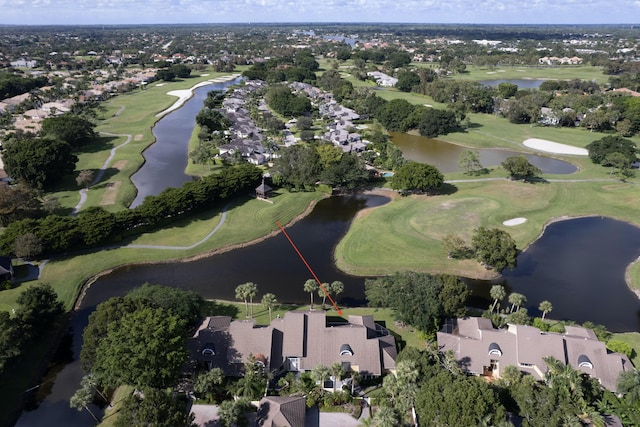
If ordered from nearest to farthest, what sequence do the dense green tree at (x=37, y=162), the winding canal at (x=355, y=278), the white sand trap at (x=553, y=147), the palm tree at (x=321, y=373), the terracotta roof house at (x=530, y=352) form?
the palm tree at (x=321, y=373) → the terracotta roof house at (x=530, y=352) → the winding canal at (x=355, y=278) → the dense green tree at (x=37, y=162) → the white sand trap at (x=553, y=147)

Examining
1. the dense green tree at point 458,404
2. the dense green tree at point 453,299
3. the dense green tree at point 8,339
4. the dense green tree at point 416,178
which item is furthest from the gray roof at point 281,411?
the dense green tree at point 416,178

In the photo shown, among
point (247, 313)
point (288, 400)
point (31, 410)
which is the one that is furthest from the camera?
point (247, 313)

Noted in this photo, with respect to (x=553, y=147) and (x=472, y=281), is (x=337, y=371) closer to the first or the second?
(x=472, y=281)

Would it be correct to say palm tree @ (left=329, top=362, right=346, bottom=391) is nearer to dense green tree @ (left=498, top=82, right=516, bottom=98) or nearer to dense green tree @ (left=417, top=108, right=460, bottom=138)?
dense green tree @ (left=417, top=108, right=460, bottom=138)

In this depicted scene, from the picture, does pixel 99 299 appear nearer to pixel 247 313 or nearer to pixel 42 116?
pixel 247 313

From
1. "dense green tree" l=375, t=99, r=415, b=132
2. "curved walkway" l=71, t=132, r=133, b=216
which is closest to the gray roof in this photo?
"curved walkway" l=71, t=132, r=133, b=216

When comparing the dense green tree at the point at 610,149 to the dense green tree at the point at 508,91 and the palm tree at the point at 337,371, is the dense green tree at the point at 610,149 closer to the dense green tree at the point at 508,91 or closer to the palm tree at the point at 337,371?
the dense green tree at the point at 508,91

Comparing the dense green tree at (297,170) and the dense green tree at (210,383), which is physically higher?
the dense green tree at (297,170)

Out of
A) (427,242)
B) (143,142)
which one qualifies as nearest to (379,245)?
(427,242)
